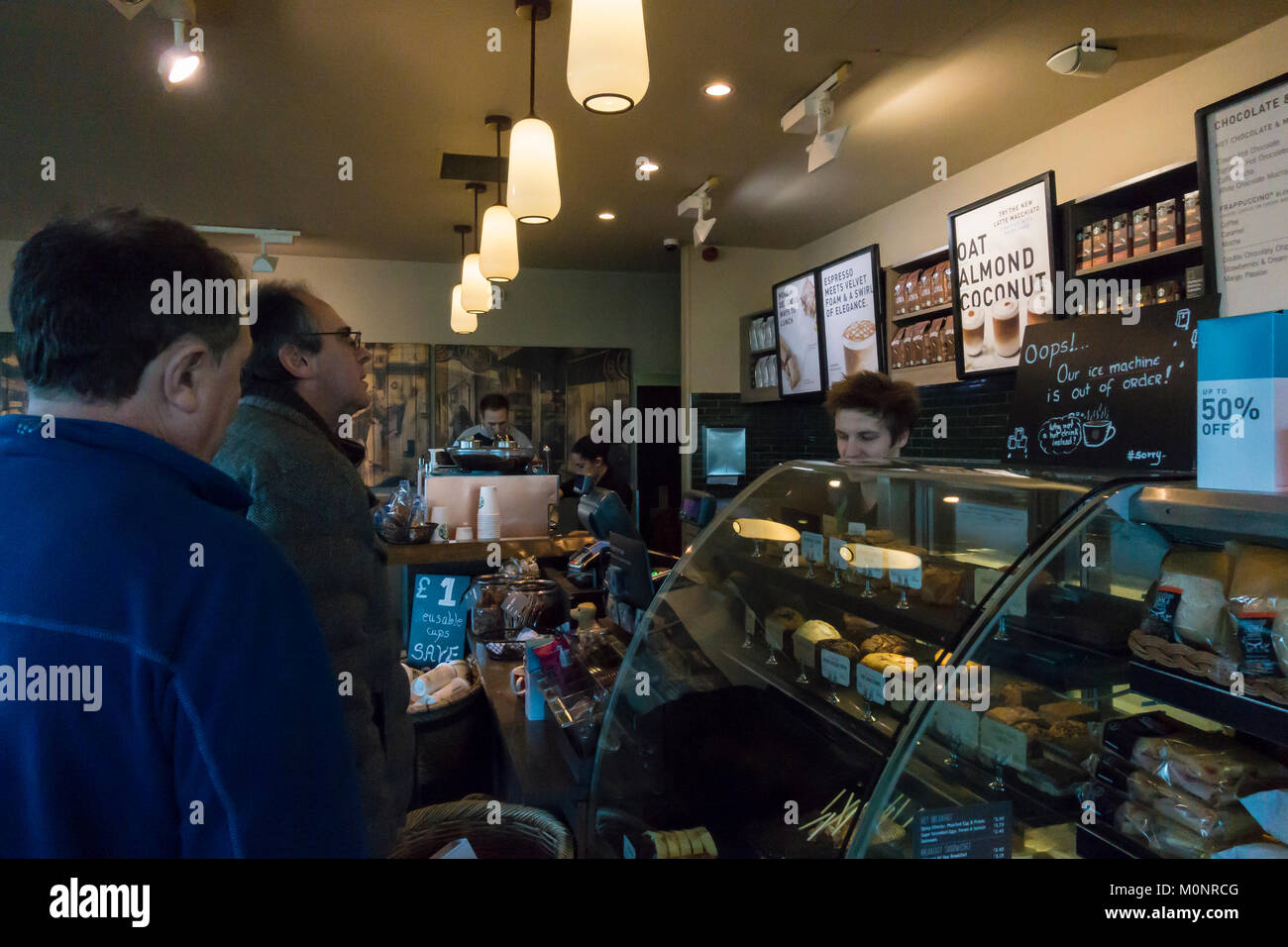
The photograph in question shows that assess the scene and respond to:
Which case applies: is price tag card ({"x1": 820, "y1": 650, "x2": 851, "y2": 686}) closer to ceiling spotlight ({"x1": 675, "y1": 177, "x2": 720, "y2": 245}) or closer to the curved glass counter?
the curved glass counter

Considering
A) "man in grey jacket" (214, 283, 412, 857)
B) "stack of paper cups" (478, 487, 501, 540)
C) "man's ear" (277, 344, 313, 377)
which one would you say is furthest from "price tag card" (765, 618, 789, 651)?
"stack of paper cups" (478, 487, 501, 540)

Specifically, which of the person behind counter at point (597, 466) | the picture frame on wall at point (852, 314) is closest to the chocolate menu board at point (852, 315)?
the picture frame on wall at point (852, 314)

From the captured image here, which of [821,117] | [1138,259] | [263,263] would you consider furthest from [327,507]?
[263,263]

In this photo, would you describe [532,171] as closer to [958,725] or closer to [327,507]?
[327,507]

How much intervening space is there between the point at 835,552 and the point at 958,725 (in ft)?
1.68

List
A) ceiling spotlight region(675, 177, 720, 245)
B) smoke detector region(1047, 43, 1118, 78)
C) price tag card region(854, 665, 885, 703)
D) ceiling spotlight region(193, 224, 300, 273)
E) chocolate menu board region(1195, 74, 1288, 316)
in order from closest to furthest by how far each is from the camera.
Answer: price tag card region(854, 665, 885, 703), chocolate menu board region(1195, 74, 1288, 316), smoke detector region(1047, 43, 1118, 78), ceiling spotlight region(675, 177, 720, 245), ceiling spotlight region(193, 224, 300, 273)

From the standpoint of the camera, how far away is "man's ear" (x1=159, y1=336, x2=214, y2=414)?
93 centimetres

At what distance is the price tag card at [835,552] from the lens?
68.4 inches

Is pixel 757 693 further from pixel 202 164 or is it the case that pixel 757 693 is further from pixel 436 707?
pixel 202 164

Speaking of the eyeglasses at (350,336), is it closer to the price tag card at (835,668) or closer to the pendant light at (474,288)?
the price tag card at (835,668)

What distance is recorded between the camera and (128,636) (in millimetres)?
774

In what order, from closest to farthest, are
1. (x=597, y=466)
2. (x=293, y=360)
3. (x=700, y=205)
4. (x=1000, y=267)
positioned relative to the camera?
1. (x=293, y=360)
2. (x=1000, y=267)
3. (x=700, y=205)
4. (x=597, y=466)
